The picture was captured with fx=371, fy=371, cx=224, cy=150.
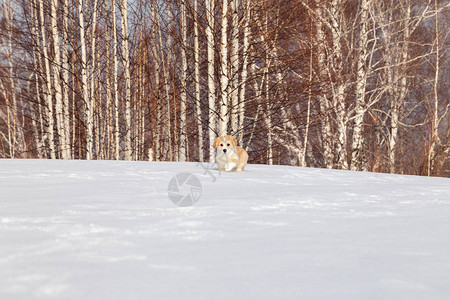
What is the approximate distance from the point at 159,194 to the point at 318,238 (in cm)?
123

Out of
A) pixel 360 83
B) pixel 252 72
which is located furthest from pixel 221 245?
pixel 360 83

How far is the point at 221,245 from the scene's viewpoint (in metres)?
1.31

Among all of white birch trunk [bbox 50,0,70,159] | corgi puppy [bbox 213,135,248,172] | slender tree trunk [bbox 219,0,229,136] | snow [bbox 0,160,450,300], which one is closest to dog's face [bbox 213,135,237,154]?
corgi puppy [bbox 213,135,248,172]

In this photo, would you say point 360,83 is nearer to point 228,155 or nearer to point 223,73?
point 223,73

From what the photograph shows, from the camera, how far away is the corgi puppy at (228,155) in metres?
3.66

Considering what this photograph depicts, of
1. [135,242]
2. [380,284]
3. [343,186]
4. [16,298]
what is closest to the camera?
[16,298]

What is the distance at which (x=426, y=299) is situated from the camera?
92 cm

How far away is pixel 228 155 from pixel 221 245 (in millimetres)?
2443

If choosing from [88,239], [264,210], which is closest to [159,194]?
[264,210]

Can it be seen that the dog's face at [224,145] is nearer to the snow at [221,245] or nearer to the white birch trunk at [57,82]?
the snow at [221,245]

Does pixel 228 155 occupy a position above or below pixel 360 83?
below

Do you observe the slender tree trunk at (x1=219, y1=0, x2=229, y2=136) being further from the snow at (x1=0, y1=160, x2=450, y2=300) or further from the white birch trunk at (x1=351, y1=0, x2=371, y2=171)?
the snow at (x1=0, y1=160, x2=450, y2=300)

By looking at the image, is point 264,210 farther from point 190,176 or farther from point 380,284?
point 190,176

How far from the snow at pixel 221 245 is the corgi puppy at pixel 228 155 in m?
1.24
